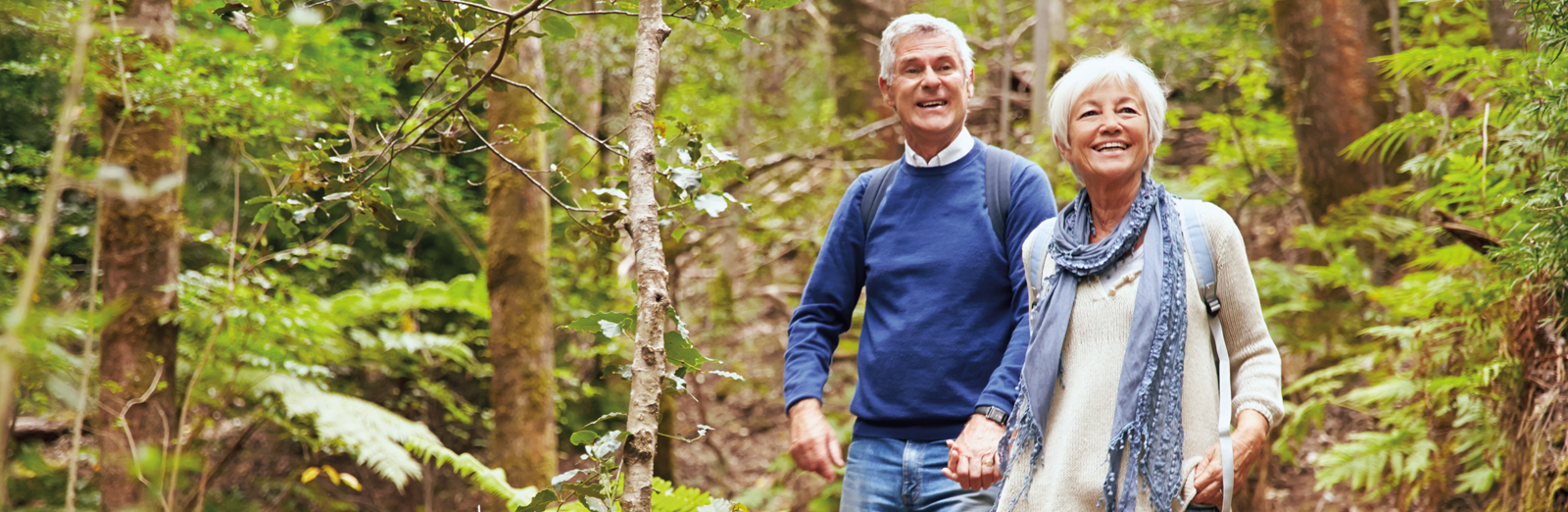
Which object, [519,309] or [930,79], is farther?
[519,309]

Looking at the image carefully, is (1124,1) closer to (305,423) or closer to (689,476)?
(689,476)

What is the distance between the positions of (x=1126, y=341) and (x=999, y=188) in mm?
671

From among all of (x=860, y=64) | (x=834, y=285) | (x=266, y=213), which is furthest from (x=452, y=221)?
(x=834, y=285)

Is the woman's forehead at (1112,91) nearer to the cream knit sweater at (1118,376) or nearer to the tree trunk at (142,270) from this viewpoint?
the cream knit sweater at (1118,376)

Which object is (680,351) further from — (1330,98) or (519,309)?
(1330,98)

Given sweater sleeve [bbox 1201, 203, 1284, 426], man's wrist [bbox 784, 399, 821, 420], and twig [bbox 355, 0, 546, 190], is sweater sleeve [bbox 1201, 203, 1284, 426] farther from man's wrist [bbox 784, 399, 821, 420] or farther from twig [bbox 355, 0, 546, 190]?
twig [bbox 355, 0, 546, 190]

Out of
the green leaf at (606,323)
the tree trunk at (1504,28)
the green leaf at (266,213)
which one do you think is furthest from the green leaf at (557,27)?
the tree trunk at (1504,28)

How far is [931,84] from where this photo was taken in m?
2.55

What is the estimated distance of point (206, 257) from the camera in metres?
7.62

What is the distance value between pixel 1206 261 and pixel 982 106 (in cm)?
727

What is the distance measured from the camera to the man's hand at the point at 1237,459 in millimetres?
1833

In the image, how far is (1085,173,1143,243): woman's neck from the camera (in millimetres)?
2100

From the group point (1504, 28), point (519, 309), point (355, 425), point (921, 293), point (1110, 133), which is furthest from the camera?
point (355, 425)

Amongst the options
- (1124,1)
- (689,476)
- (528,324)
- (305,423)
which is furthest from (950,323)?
(1124,1)
